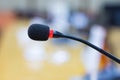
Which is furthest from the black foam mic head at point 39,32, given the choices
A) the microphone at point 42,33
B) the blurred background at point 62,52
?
the blurred background at point 62,52

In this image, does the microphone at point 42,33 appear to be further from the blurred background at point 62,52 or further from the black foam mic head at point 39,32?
the blurred background at point 62,52

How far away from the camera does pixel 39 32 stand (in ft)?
3.92

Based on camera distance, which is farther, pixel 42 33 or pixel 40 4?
pixel 40 4

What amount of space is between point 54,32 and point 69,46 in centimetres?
319

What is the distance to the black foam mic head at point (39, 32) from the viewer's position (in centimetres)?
119

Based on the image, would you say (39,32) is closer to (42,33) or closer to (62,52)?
(42,33)

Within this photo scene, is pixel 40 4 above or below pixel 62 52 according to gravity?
below

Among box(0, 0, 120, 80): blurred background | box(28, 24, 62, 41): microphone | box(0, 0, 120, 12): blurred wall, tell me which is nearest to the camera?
box(28, 24, 62, 41): microphone

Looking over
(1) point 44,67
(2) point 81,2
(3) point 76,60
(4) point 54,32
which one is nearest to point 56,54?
(3) point 76,60

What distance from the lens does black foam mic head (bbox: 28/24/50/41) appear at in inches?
46.7

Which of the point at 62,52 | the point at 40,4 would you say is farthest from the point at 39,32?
the point at 40,4

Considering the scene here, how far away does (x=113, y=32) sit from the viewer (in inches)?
208

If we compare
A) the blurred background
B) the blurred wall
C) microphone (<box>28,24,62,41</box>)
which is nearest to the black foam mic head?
microphone (<box>28,24,62,41</box>)

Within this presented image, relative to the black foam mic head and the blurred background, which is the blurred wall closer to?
the blurred background
